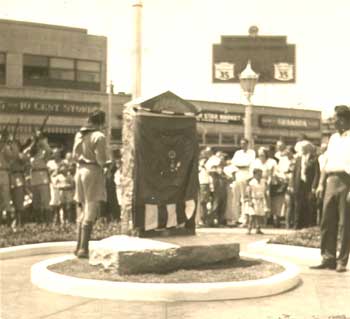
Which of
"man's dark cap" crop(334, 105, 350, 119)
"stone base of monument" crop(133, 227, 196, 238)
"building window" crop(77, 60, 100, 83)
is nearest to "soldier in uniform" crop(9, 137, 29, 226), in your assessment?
"stone base of monument" crop(133, 227, 196, 238)

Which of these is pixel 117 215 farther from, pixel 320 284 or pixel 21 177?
pixel 320 284

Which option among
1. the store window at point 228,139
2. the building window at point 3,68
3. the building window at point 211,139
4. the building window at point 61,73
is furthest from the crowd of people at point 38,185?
the store window at point 228,139

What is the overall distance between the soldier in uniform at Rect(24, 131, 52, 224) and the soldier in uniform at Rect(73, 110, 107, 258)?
5980mm

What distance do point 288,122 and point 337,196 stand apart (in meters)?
48.0

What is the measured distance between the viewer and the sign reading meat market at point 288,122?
54.4 meters

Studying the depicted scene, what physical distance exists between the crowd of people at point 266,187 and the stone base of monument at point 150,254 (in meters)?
6.77

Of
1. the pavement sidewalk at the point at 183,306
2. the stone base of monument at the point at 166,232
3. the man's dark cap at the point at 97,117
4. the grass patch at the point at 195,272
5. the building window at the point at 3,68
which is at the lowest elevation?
the pavement sidewalk at the point at 183,306

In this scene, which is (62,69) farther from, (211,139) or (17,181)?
(17,181)

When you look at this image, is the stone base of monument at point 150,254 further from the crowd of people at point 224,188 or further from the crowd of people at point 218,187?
the crowd of people at point 224,188

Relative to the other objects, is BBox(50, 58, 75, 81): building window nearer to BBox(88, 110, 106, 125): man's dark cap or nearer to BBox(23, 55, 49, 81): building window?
BBox(23, 55, 49, 81): building window

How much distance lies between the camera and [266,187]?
16.3 m

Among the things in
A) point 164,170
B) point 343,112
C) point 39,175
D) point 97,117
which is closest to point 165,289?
point 164,170

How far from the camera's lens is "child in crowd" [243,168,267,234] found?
1497 centimetres

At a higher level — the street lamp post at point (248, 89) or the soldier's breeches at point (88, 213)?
the street lamp post at point (248, 89)
